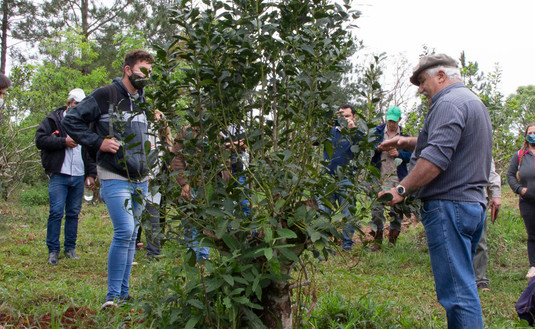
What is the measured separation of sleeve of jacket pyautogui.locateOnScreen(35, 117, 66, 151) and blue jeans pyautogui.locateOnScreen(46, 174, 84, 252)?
37 cm

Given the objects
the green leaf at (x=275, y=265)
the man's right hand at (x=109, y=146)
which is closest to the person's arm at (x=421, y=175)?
the green leaf at (x=275, y=265)

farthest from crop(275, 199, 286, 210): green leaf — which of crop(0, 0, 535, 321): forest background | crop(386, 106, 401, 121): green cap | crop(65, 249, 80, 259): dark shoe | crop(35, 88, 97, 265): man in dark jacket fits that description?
crop(386, 106, 401, 121): green cap

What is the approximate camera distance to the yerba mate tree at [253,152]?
2.24m

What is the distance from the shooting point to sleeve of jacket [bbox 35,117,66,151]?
216 inches

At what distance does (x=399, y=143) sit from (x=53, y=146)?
427cm

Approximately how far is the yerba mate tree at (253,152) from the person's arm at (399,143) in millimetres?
816

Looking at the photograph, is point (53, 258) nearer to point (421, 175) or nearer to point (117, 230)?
point (117, 230)

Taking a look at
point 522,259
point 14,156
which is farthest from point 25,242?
point 522,259

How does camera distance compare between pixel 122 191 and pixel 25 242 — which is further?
pixel 25 242

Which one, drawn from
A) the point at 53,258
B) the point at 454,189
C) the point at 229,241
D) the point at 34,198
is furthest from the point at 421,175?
the point at 34,198

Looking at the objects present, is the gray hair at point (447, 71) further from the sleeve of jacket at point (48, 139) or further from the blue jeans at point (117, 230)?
the sleeve of jacket at point (48, 139)

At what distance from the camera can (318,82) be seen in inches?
92.4

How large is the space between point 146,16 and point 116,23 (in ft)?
6.50

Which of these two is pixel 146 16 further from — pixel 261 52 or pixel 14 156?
pixel 261 52
